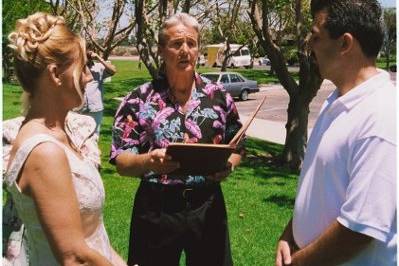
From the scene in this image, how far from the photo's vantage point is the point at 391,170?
6.47 feet

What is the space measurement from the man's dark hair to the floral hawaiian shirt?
1.23 metres

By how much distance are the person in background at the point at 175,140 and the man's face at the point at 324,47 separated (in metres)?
1.11

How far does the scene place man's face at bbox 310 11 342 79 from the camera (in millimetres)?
2270

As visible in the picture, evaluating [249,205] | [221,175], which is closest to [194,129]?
[221,175]

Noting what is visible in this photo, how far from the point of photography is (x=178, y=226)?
130 inches

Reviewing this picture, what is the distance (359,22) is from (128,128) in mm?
1550

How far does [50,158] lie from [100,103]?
28.2 feet

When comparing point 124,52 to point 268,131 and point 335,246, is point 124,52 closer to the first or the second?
point 268,131

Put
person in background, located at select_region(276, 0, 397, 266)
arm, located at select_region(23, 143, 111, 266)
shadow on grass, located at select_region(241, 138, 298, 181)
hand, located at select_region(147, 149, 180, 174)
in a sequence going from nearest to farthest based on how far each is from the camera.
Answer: arm, located at select_region(23, 143, 111, 266), person in background, located at select_region(276, 0, 397, 266), hand, located at select_region(147, 149, 180, 174), shadow on grass, located at select_region(241, 138, 298, 181)

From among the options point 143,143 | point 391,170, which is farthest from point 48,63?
point 143,143

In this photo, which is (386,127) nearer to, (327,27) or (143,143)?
(327,27)

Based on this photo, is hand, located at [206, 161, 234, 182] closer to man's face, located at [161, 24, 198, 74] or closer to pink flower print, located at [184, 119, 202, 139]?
pink flower print, located at [184, 119, 202, 139]

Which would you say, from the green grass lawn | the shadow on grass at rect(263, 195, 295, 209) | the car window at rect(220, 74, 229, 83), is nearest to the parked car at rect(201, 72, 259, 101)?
the car window at rect(220, 74, 229, 83)

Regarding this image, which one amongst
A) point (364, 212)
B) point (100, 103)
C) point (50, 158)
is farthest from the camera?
point (100, 103)
